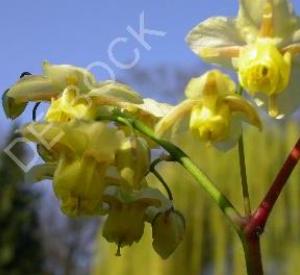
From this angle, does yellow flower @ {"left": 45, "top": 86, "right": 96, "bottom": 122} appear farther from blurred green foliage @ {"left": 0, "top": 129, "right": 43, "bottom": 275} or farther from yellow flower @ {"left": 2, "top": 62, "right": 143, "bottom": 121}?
blurred green foliage @ {"left": 0, "top": 129, "right": 43, "bottom": 275}

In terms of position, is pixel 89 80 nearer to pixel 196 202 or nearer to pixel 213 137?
pixel 213 137

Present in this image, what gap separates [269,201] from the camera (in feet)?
2.37

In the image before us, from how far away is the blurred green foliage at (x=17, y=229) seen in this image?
1083cm

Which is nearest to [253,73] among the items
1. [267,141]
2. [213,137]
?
[213,137]

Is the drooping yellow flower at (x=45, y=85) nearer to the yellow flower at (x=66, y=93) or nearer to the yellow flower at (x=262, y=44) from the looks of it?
the yellow flower at (x=66, y=93)

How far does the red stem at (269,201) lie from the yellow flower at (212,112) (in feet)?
0.16

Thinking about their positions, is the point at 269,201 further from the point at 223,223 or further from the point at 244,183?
the point at 223,223

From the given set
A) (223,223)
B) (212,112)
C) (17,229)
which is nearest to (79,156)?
(212,112)

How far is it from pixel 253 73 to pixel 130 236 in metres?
0.21

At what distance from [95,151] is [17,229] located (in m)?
10.7

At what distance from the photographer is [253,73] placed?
2.48 ft

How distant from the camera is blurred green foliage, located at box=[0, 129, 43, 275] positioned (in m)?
10.8

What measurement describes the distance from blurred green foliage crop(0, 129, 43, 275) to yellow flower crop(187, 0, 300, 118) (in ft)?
33.1

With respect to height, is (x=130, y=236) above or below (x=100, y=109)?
below
